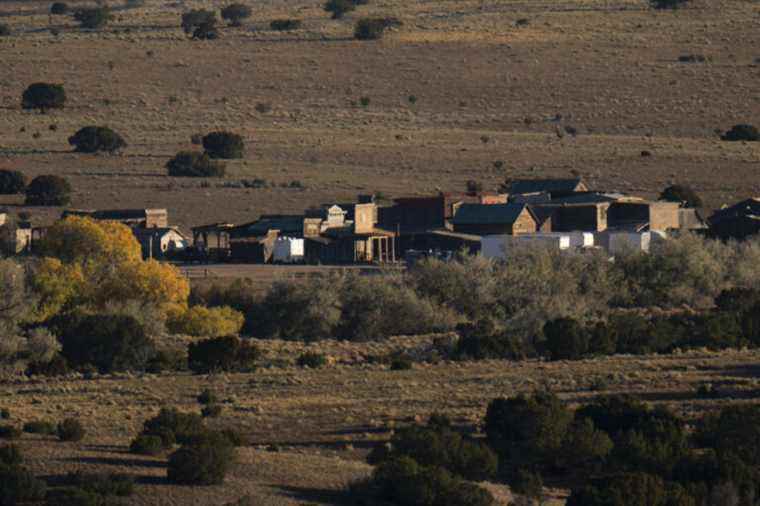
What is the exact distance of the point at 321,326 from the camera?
5603 centimetres

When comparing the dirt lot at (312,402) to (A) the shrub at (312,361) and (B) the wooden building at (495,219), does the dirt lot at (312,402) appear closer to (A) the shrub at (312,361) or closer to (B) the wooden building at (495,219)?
(A) the shrub at (312,361)

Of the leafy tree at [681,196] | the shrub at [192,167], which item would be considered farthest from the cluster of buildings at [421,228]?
the shrub at [192,167]

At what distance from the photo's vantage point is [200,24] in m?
124

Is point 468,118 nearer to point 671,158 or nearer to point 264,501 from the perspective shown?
point 671,158

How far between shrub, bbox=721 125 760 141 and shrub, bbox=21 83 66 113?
3523 centimetres

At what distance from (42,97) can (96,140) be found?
11332mm

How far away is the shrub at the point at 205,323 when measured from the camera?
54.1 metres

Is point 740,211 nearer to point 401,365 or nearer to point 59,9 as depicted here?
point 401,365

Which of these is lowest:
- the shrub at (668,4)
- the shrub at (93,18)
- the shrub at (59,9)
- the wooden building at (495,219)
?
the wooden building at (495,219)

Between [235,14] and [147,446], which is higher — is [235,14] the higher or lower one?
the higher one

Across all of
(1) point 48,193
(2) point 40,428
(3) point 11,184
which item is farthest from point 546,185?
(2) point 40,428

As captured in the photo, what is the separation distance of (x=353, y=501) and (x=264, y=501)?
1.35 meters

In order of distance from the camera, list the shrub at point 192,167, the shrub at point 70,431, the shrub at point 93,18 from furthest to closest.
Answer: the shrub at point 93,18 → the shrub at point 192,167 → the shrub at point 70,431

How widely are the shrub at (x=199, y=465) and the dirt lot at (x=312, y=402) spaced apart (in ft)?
0.53
